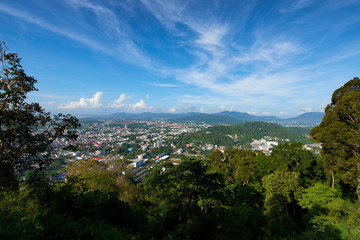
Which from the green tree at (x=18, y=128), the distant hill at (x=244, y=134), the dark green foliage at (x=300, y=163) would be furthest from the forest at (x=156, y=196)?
the distant hill at (x=244, y=134)

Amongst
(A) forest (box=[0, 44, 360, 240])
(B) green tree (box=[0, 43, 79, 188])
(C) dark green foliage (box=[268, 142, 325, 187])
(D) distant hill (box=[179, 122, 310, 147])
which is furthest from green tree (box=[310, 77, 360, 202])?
(D) distant hill (box=[179, 122, 310, 147])

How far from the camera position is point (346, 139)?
6930 millimetres

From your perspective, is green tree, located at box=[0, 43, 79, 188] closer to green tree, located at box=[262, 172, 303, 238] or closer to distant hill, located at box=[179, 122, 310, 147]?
green tree, located at box=[262, 172, 303, 238]

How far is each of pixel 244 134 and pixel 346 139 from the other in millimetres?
72843

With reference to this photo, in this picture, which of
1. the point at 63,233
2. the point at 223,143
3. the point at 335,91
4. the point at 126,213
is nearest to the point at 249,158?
the point at 335,91

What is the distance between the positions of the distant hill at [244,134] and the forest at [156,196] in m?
51.0

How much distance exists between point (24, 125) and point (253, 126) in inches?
3846

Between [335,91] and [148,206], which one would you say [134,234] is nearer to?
[148,206]

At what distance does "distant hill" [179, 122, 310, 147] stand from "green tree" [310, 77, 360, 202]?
50.9 meters

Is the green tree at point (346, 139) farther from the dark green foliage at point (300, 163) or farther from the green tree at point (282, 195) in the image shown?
the green tree at point (282, 195)

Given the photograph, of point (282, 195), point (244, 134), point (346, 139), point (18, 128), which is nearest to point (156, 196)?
point (18, 128)

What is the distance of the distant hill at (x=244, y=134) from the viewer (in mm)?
61022

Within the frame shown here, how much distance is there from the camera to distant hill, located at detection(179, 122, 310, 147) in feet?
200

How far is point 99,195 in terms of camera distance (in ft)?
16.5
